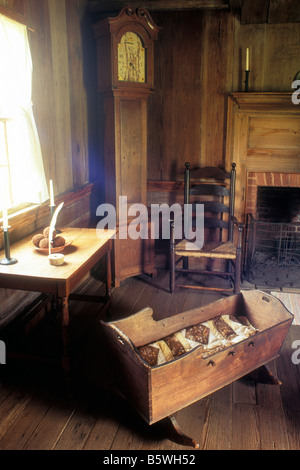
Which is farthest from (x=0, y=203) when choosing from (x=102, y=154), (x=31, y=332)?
(x=102, y=154)

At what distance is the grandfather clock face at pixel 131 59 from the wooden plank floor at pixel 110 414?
7.20 ft

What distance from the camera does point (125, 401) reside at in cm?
237

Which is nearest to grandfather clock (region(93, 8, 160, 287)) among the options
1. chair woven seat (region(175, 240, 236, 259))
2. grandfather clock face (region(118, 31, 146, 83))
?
grandfather clock face (region(118, 31, 146, 83))

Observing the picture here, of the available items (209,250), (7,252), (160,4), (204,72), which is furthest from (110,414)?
(160,4)

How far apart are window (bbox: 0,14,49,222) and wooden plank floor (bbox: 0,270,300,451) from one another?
3.46 feet

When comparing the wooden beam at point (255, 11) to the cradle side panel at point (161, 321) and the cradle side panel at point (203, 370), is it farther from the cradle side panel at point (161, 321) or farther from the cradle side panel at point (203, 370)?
the cradle side panel at point (203, 370)

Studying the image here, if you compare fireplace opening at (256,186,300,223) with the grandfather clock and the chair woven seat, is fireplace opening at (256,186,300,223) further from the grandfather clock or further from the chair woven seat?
the grandfather clock

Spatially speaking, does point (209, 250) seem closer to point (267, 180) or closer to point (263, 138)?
point (267, 180)

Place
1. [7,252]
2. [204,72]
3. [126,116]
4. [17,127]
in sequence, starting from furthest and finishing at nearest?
1. [204,72]
2. [126,116]
3. [17,127]
4. [7,252]

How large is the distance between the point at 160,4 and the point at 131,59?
643mm

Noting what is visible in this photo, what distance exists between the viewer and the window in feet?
8.55

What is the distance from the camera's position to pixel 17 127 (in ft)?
9.19

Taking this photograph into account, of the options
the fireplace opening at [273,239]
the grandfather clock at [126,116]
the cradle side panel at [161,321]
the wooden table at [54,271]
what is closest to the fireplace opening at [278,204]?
the fireplace opening at [273,239]
